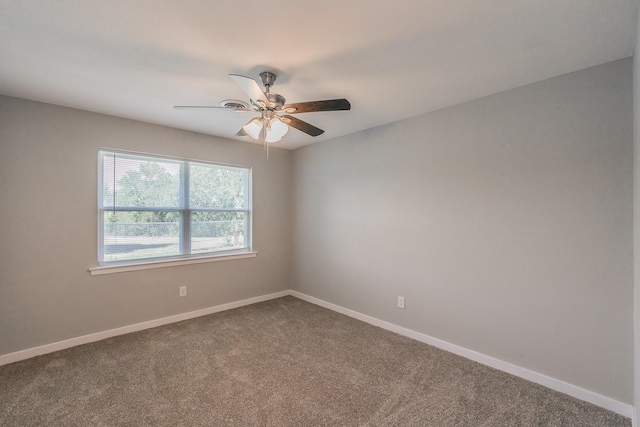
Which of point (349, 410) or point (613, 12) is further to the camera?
point (349, 410)

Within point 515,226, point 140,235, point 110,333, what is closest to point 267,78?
point 515,226

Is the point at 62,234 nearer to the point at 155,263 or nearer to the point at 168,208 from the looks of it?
the point at 155,263

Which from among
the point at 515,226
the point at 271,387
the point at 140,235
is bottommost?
the point at 271,387

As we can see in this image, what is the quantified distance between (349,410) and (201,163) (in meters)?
3.20

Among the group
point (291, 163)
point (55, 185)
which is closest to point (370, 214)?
point (291, 163)

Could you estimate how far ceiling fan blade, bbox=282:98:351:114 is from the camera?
191cm

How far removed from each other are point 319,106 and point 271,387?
2.10m

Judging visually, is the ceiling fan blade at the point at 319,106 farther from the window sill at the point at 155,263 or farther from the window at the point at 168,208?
the window sill at the point at 155,263

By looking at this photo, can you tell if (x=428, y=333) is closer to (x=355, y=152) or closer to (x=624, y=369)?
(x=624, y=369)

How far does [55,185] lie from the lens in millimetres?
2756

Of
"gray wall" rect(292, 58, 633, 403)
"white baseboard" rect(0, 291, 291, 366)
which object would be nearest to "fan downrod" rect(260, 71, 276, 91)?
"gray wall" rect(292, 58, 633, 403)

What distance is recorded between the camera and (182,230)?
3.64 metres

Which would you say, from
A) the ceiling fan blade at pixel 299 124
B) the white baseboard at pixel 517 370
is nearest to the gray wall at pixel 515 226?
the white baseboard at pixel 517 370

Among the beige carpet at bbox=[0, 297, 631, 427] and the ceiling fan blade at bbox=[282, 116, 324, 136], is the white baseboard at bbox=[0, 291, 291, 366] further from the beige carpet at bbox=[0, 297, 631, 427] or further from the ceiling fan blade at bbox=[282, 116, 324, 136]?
the ceiling fan blade at bbox=[282, 116, 324, 136]
